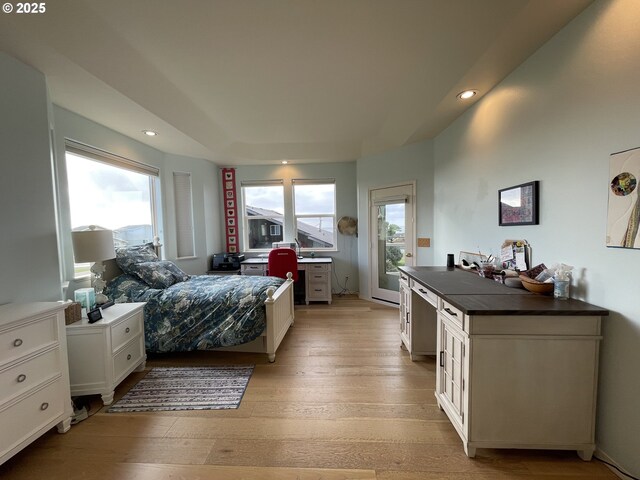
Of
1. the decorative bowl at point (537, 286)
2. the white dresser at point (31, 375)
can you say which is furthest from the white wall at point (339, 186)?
the white dresser at point (31, 375)

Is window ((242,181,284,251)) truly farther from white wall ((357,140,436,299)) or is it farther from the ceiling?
the ceiling

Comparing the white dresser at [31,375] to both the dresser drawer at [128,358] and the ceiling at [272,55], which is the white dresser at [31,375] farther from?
the ceiling at [272,55]

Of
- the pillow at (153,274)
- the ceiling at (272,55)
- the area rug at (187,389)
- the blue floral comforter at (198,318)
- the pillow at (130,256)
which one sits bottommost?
the area rug at (187,389)

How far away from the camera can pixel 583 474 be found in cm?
131

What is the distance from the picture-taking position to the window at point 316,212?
4.86 metres

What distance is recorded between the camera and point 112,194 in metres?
2.99

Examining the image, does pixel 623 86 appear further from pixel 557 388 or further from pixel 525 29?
pixel 557 388

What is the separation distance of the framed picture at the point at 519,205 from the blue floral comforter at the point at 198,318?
7.54 ft

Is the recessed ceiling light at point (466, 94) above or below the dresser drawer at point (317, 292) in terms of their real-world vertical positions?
above

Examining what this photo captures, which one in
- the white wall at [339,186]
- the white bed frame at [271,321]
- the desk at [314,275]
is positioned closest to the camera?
the white bed frame at [271,321]

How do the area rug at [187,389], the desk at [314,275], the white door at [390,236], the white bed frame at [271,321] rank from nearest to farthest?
the area rug at [187,389]
the white bed frame at [271,321]
the white door at [390,236]
the desk at [314,275]

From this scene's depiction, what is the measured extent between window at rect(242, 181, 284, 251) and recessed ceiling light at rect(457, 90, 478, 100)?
3306 millimetres

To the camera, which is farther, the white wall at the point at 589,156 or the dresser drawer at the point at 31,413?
the dresser drawer at the point at 31,413

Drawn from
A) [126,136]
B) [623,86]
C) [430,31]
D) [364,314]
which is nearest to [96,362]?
[126,136]
